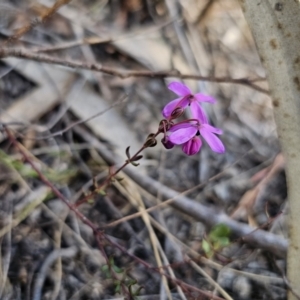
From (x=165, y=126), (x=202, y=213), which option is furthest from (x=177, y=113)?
(x=202, y=213)

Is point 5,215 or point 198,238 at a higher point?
point 5,215

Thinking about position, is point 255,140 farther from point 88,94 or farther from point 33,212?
point 33,212

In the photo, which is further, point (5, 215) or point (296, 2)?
point (5, 215)

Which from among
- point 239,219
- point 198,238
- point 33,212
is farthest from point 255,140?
point 33,212

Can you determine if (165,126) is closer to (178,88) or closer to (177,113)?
(177,113)

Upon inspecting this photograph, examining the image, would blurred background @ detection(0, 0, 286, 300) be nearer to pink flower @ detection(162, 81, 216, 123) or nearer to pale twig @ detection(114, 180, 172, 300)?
pale twig @ detection(114, 180, 172, 300)

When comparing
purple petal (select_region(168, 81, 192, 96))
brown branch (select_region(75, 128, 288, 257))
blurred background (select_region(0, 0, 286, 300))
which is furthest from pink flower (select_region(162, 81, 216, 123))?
brown branch (select_region(75, 128, 288, 257))
